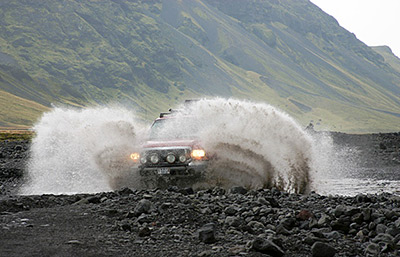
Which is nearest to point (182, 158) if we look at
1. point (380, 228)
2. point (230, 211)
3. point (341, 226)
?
point (230, 211)

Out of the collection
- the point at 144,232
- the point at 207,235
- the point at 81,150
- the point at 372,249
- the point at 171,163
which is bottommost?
the point at 372,249

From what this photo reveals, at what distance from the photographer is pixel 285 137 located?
47.1 feet

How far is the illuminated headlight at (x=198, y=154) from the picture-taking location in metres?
12.0

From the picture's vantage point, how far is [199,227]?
7102mm

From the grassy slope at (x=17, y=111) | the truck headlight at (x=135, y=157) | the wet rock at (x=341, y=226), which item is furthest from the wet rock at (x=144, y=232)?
the grassy slope at (x=17, y=111)

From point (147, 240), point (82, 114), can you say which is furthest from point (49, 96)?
point (147, 240)

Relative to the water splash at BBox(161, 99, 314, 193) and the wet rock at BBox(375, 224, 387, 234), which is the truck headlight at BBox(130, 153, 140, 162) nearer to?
the water splash at BBox(161, 99, 314, 193)

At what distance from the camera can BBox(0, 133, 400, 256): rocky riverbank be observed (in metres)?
5.72

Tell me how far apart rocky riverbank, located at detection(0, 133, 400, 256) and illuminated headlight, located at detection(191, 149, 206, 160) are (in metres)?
2.62

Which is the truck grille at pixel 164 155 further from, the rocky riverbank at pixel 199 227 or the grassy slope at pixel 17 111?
the grassy slope at pixel 17 111

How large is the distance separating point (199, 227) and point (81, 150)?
9141 mm

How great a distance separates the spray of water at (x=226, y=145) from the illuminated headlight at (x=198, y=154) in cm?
33

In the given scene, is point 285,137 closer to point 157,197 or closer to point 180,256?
point 157,197

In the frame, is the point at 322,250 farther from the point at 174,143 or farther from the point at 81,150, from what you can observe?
the point at 81,150
